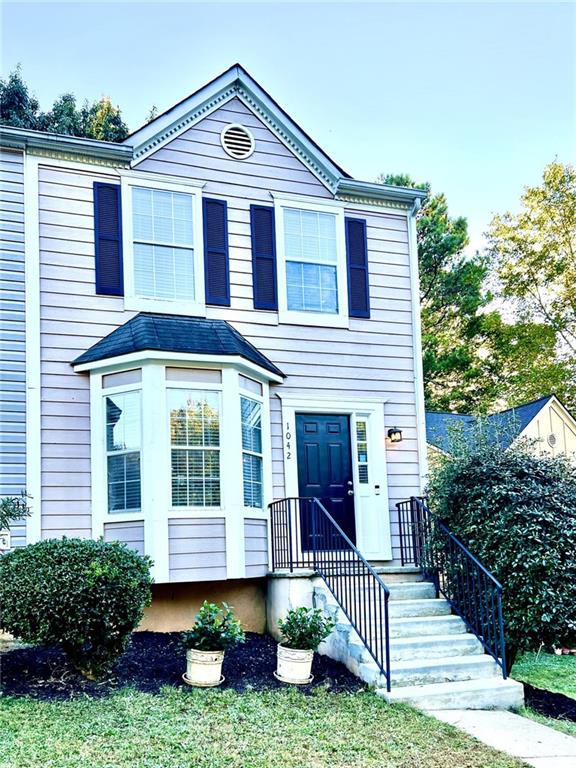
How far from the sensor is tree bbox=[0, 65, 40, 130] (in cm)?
1744

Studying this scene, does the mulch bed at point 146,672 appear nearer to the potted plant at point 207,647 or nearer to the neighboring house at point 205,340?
the potted plant at point 207,647

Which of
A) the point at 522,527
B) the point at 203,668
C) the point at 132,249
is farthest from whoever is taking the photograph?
the point at 132,249

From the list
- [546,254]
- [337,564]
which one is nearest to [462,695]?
[337,564]

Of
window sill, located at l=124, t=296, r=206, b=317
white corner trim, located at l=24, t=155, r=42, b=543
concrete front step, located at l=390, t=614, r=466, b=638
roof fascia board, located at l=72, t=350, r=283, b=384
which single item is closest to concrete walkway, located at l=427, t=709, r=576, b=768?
concrete front step, located at l=390, t=614, r=466, b=638

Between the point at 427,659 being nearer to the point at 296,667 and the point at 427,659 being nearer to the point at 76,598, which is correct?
the point at 296,667

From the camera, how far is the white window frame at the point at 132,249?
8.80 metres

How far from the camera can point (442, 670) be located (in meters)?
6.90

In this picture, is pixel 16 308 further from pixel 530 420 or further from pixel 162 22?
pixel 530 420

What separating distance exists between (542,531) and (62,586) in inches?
179

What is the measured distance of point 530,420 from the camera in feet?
48.6

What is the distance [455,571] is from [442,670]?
4.58 feet

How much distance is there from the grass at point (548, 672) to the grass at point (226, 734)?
3.30m

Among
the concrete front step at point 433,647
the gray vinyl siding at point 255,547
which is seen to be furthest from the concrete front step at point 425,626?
the gray vinyl siding at point 255,547

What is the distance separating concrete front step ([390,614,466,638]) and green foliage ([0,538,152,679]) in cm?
264
